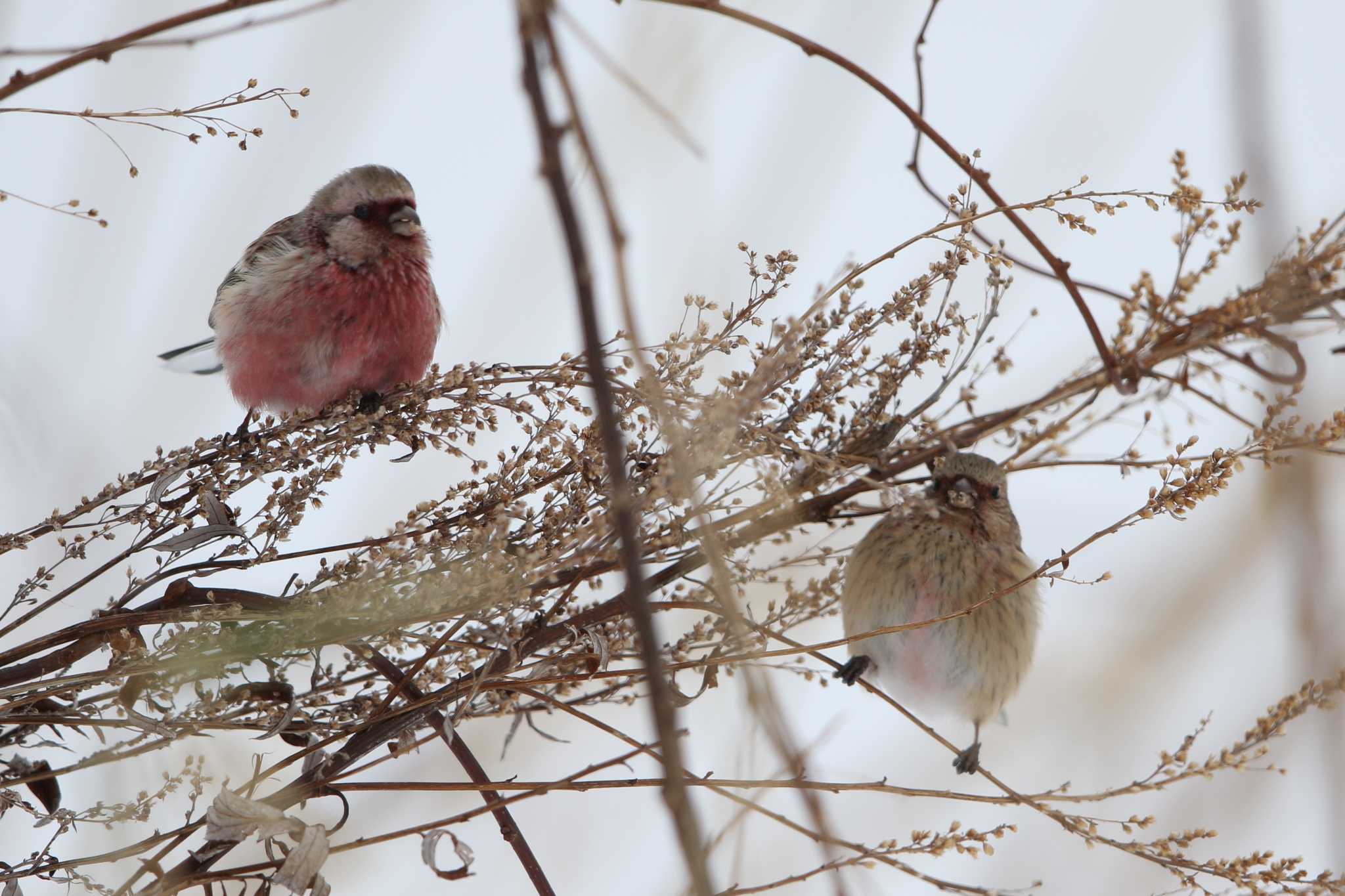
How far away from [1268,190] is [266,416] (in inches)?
88.8

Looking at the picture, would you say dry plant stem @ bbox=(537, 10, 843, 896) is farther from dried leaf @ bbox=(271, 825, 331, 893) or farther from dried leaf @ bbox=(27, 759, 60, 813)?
dried leaf @ bbox=(27, 759, 60, 813)

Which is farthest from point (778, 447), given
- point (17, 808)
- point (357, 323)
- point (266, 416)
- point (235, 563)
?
point (266, 416)

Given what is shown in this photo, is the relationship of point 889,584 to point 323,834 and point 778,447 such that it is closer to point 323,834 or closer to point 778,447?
point 778,447

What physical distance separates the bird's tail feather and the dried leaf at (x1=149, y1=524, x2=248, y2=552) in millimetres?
1556

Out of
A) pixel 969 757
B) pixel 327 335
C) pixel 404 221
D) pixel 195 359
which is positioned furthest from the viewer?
pixel 195 359

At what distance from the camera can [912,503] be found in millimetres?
1459

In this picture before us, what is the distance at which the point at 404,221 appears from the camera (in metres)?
2.59

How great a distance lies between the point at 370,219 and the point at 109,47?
58.3 inches

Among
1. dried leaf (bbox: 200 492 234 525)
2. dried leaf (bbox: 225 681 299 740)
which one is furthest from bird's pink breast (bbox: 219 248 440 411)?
dried leaf (bbox: 225 681 299 740)

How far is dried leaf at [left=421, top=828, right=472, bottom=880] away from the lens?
4.74ft

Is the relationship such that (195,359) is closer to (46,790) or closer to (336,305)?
(336,305)

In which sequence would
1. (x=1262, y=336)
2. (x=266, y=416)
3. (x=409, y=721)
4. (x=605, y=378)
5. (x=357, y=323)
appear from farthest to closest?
1. (x=266, y=416)
2. (x=357, y=323)
3. (x=409, y=721)
4. (x=1262, y=336)
5. (x=605, y=378)

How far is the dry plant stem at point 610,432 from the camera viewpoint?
626mm

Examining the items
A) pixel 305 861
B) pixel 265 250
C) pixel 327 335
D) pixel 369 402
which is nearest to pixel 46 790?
pixel 305 861
